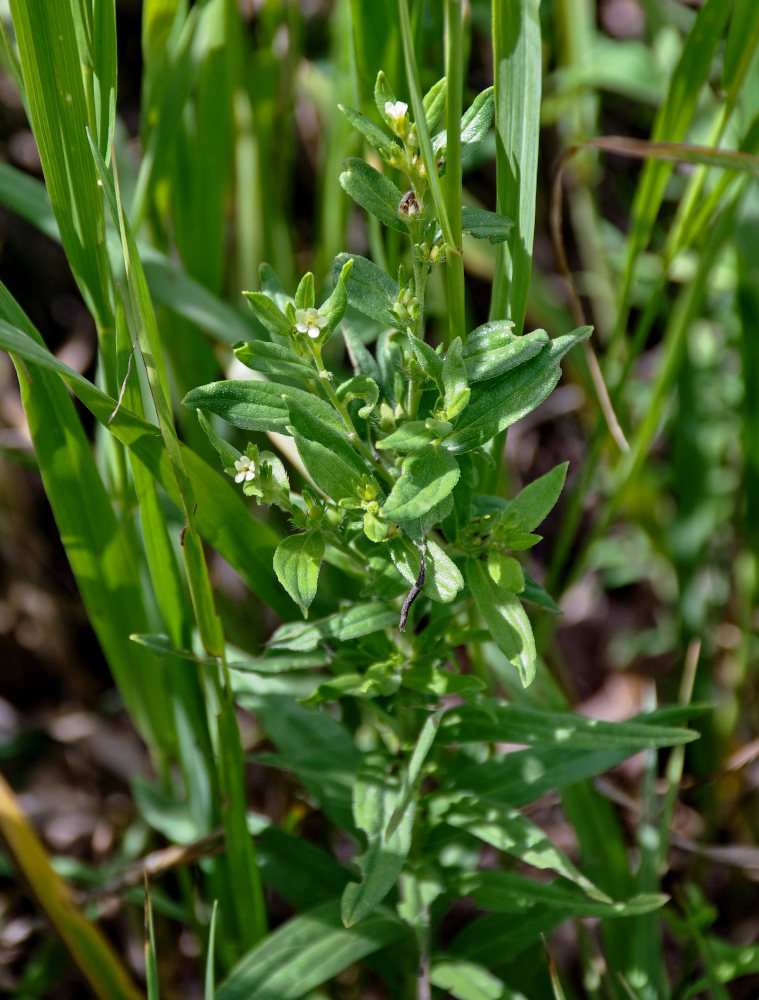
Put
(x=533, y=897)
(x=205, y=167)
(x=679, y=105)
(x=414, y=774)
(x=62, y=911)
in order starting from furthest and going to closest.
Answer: (x=205, y=167)
(x=62, y=911)
(x=679, y=105)
(x=533, y=897)
(x=414, y=774)

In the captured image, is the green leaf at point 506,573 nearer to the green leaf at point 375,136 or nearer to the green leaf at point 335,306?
the green leaf at point 335,306

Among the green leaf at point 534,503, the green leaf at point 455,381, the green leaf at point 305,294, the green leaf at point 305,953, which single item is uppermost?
the green leaf at point 305,294

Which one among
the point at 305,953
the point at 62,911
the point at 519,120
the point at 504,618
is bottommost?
the point at 62,911

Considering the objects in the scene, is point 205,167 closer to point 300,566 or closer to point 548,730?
point 300,566

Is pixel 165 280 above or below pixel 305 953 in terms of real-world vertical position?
above

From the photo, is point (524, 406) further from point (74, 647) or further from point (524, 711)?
point (74, 647)

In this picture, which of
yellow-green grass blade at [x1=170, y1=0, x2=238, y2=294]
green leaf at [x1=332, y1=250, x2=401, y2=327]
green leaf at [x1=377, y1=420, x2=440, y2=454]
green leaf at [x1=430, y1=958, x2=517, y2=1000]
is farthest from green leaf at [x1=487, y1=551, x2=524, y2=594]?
yellow-green grass blade at [x1=170, y1=0, x2=238, y2=294]

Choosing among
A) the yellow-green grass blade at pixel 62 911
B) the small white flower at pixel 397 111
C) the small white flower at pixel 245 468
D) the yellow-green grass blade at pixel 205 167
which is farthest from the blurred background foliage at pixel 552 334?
the small white flower at pixel 245 468

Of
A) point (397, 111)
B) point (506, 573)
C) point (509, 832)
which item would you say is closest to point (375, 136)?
point (397, 111)
